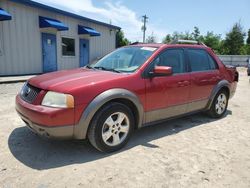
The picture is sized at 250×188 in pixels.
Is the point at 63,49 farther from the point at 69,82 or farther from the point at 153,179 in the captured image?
the point at 153,179

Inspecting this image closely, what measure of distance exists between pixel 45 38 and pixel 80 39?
125 inches

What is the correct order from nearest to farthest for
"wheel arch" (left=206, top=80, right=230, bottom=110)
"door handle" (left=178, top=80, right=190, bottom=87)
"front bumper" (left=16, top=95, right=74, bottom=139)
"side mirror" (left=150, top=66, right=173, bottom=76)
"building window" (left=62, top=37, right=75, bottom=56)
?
1. "front bumper" (left=16, top=95, right=74, bottom=139)
2. "side mirror" (left=150, top=66, right=173, bottom=76)
3. "door handle" (left=178, top=80, right=190, bottom=87)
4. "wheel arch" (left=206, top=80, right=230, bottom=110)
5. "building window" (left=62, top=37, right=75, bottom=56)

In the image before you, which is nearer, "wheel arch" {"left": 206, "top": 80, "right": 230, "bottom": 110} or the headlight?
the headlight

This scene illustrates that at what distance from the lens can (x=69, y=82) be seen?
326cm

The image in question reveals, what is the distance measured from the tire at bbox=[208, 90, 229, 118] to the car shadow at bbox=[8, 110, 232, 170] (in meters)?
1.29

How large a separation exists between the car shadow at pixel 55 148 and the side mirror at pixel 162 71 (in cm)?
116

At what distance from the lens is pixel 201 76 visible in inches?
187

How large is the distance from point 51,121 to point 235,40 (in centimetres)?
4381

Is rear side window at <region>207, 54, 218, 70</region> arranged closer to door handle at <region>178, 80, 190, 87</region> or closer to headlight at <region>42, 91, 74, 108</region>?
door handle at <region>178, 80, 190, 87</region>

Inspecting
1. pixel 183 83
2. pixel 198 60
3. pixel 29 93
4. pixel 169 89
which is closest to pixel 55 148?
pixel 29 93

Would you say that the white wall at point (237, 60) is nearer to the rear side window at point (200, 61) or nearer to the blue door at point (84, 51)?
the blue door at point (84, 51)

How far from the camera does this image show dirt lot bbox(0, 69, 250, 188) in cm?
279

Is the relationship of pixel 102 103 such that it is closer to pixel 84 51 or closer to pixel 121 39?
pixel 84 51

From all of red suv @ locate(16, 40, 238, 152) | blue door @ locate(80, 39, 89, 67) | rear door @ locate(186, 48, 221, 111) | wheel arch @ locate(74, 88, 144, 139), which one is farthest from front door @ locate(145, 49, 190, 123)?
blue door @ locate(80, 39, 89, 67)
